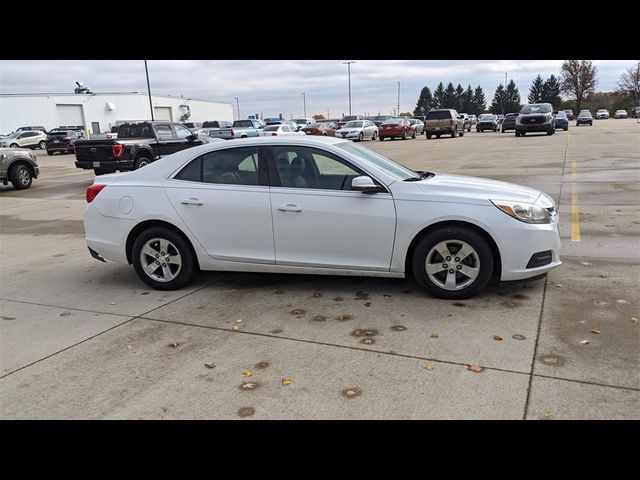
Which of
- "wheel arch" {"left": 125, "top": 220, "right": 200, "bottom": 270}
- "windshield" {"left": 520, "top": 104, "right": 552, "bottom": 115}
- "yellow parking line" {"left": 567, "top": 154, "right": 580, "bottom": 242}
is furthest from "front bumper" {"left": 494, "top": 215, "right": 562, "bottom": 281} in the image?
"windshield" {"left": 520, "top": 104, "right": 552, "bottom": 115}

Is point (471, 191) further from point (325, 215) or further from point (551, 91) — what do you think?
point (551, 91)

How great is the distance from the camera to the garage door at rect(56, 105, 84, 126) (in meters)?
63.2

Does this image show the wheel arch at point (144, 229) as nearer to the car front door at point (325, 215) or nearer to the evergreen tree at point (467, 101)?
the car front door at point (325, 215)

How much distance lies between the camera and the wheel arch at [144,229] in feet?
18.0

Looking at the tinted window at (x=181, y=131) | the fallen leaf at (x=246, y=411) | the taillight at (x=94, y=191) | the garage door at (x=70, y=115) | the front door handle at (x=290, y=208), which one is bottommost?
the fallen leaf at (x=246, y=411)

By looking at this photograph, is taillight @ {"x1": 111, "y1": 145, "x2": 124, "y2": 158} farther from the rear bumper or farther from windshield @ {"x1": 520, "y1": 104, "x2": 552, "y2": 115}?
windshield @ {"x1": 520, "y1": 104, "x2": 552, "y2": 115}

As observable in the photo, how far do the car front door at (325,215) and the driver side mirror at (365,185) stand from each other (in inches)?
2.8

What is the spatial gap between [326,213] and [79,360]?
2419 millimetres

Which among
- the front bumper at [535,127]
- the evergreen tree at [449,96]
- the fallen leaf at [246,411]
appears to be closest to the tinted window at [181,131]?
the fallen leaf at [246,411]

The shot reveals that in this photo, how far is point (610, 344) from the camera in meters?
3.88
